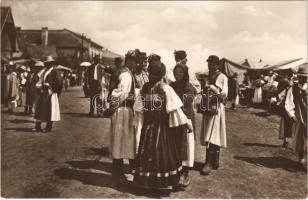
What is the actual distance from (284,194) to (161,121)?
7.04 ft

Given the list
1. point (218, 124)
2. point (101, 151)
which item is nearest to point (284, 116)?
point (218, 124)

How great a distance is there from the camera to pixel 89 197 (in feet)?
19.7

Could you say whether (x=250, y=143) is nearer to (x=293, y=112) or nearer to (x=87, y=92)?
(x=293, y=112)

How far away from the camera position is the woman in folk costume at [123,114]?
6.17 metres

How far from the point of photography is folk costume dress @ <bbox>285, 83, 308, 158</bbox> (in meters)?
7.23

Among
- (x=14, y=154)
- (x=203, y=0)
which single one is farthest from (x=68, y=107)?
(x=203, y=0)

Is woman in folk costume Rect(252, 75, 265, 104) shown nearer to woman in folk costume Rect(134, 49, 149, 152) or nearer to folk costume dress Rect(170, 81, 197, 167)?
woman in folk costume Rect(134, 49, 149, 152)

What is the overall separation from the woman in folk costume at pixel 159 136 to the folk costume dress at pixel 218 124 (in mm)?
1118

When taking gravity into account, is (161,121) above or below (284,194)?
above

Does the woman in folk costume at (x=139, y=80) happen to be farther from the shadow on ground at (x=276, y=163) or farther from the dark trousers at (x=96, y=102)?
the dark trousers at (x=96, y=102)

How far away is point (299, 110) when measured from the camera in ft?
24.0

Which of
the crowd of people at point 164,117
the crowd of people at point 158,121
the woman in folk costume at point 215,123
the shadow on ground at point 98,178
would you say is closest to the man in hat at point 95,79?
the crowd of people at point 164,117

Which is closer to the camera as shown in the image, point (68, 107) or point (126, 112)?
point (126, 112)

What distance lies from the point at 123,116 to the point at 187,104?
93 centimetres
